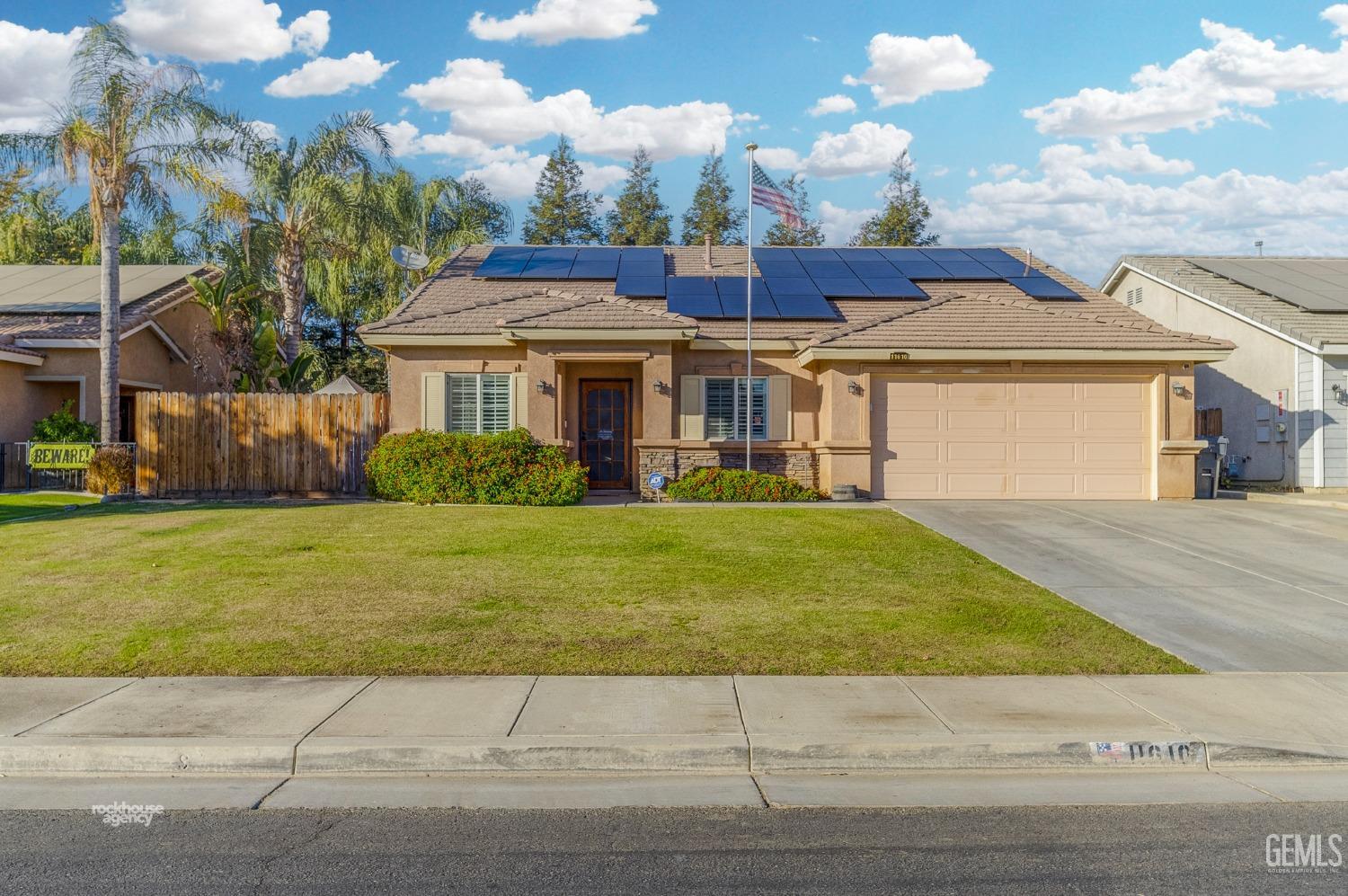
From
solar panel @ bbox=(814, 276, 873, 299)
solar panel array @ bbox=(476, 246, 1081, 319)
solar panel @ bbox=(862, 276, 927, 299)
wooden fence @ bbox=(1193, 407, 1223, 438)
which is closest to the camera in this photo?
→ solar panel array @ bbox=(476, 246, 1081, 319)

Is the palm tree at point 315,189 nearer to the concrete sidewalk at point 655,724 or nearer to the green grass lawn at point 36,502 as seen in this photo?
the green grass lawn at point 36,502

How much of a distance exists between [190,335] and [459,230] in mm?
11858

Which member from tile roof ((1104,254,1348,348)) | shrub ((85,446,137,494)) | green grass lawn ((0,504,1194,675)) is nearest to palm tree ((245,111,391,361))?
shrub ((85,446,137,494))

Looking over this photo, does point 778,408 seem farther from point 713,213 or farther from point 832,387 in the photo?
point 713,213

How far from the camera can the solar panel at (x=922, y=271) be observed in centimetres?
2119

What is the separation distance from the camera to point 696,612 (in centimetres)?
861

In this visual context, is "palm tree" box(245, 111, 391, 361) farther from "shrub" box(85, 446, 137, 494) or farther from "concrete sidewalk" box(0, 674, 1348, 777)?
"concrete sidewalk" box(0, 674, 1348, 777)

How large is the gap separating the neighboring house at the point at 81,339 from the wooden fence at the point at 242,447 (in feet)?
15.5

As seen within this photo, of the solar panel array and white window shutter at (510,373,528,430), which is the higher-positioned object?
the solar panel array

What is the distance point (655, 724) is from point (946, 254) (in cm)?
1993

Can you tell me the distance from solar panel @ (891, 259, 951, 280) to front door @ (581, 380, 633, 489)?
736 cm

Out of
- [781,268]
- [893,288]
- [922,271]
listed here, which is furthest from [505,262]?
[922,271]

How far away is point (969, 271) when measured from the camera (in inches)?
850

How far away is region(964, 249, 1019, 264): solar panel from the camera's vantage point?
74.8 feet
